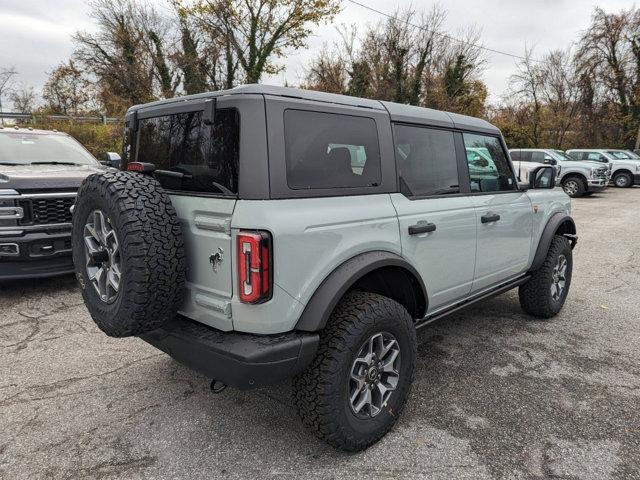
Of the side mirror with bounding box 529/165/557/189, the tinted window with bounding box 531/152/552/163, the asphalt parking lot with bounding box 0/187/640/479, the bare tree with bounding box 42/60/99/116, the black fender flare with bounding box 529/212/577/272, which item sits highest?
the bare tree with bounding box 42/60/99/116

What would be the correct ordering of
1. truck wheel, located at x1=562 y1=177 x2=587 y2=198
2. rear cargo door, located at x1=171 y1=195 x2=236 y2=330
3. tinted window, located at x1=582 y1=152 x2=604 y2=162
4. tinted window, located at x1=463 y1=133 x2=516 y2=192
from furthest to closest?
tinted window, located at x1=582 y1=152 x2=604 y2=162
truck wheel, located at x1=562 y1=177 x2=587 y2=198
tinted window, located at x1=463 y1=133 x2=516 y2=192
rear cargo door, located at x1=171 y1=195 x2=236 y2=330

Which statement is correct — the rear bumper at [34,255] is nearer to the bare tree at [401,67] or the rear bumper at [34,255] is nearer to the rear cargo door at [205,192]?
the rear cargo door at [205,192]

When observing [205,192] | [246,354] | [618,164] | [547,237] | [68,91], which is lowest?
[246,354]

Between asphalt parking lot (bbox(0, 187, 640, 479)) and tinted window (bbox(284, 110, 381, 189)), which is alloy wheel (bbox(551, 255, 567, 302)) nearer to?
asphalt parking lot (bbox(0, 187, 640, 479))

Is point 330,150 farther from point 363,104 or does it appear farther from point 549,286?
point 549,286

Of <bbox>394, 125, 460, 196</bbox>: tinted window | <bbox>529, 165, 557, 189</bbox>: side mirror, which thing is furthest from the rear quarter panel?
<bbox>529, 165, 557, 189</bbox>: side mirror

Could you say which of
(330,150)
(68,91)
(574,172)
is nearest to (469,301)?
(330,150)

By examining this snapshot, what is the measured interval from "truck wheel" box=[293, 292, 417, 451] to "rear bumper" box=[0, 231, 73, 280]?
11.7 ft

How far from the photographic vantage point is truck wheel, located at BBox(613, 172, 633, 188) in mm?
19875

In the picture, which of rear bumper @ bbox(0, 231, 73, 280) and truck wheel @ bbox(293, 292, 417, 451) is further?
rear bumper @ bbox(0, 231, 73, 280)

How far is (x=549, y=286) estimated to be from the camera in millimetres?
4172

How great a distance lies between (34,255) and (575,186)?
17053 millimetres


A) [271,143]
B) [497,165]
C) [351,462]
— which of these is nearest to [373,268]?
[271,143]

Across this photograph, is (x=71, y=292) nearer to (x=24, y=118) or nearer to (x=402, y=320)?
(x=402, y=320)
